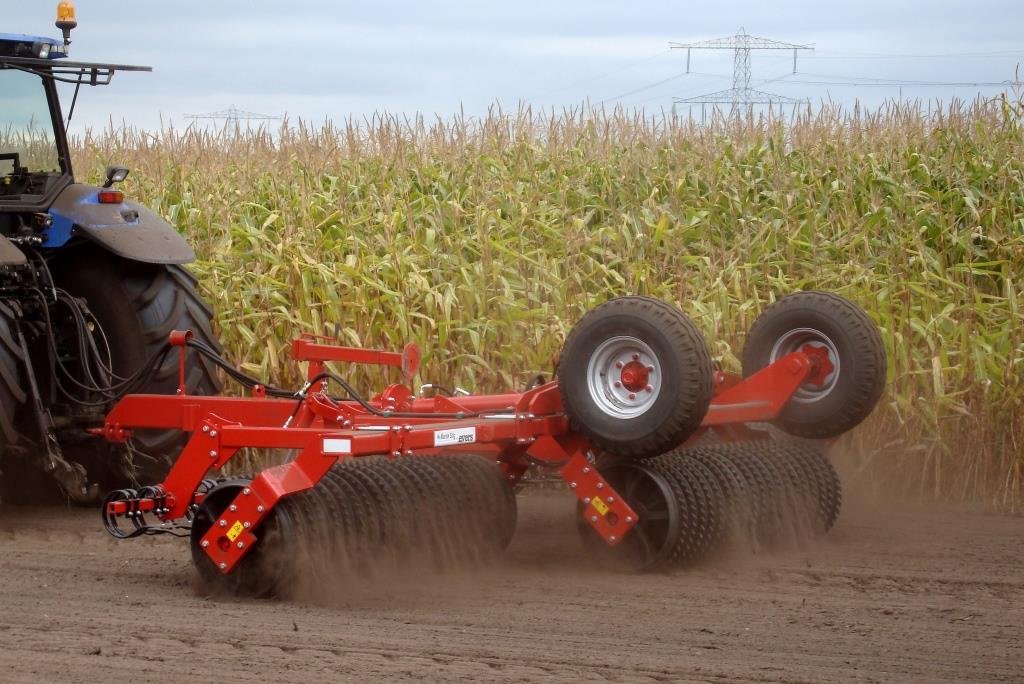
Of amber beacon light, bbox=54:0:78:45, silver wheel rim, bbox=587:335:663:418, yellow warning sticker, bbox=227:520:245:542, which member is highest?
amber beacon light, bbox=54:0:78:45

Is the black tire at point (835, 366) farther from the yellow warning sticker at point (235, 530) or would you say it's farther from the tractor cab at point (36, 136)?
the tractor cab at point (36, 136)

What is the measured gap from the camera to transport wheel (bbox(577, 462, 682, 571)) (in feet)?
15.7

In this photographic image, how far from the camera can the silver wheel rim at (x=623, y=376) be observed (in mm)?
4711

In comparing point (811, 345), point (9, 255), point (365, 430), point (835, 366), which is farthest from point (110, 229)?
point (835, 366)

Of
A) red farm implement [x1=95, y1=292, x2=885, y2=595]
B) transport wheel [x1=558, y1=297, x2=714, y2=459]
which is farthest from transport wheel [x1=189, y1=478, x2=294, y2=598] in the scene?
transport wheel [x1=558, y1=297, x2=714, y2=459]

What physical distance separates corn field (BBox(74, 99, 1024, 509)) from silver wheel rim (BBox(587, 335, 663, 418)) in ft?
7.10

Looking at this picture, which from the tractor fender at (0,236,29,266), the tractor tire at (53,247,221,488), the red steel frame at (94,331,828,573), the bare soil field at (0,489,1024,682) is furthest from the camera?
the tractor tire at (53,247,221,488)

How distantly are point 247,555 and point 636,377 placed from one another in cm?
148

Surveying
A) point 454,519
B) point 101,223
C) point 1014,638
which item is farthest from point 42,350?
point 1014,638

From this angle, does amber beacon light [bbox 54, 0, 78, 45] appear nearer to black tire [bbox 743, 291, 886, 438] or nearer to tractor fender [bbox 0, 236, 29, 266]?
tractor fender [bbox 0, 236, 29, 266]

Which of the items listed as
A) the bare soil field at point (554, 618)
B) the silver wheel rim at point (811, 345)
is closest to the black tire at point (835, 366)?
the silver wheel rim at point (811, 345)

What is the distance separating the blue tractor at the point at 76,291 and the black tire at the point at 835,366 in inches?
105

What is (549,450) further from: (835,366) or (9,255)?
(9,255)

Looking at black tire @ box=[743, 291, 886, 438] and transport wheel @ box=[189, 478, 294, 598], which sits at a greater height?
black tire @ box=[743, 291, 886, 438]
